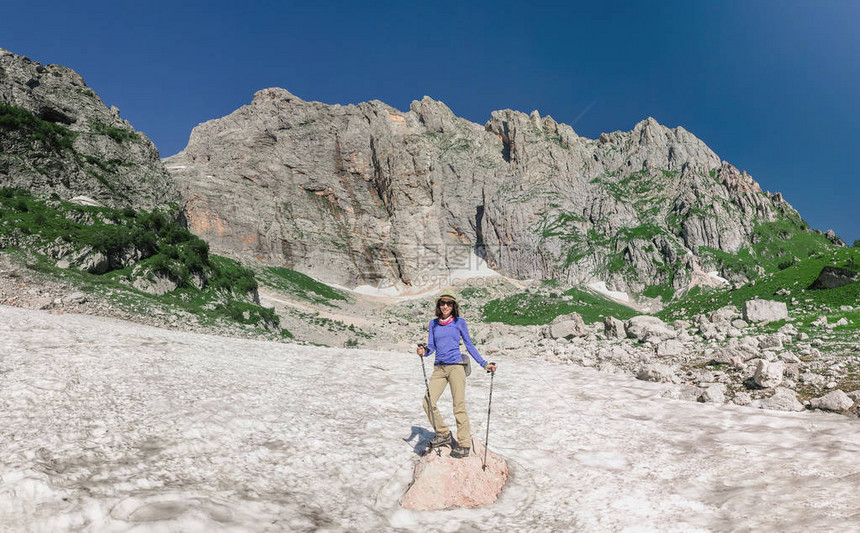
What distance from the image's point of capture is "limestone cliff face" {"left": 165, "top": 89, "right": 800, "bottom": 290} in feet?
460

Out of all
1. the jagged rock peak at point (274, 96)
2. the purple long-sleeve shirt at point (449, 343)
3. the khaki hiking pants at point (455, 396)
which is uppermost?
the jagged rock peak at point (274, 96)

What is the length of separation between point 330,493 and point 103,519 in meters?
2.95

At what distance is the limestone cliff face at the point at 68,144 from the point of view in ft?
138

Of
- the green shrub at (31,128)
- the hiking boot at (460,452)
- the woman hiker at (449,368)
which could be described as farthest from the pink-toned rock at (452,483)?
A: the green shrub at (31,128)

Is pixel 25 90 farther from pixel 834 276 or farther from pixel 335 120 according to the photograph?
pixel 335 120

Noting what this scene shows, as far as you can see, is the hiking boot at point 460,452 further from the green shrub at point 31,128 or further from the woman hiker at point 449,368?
the green shrub at point 31,128

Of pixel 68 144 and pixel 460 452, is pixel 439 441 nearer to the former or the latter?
pixel 460 452

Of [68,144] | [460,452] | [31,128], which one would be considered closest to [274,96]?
[68,144]

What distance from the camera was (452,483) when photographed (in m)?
6.47

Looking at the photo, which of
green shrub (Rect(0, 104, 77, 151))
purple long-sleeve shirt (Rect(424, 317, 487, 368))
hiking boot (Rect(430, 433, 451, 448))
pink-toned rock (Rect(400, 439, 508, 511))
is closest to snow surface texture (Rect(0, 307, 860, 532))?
pink-toned rock (Rect(400, 439, 508, 511))

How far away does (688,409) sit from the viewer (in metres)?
10.8

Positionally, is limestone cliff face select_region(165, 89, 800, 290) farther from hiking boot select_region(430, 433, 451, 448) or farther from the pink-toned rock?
the pink-toned rock

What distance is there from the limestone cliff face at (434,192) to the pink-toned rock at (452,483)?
5155 inches

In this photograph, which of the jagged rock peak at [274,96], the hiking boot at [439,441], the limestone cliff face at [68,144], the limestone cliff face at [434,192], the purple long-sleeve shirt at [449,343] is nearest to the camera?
the hiking boot at [439,441]
